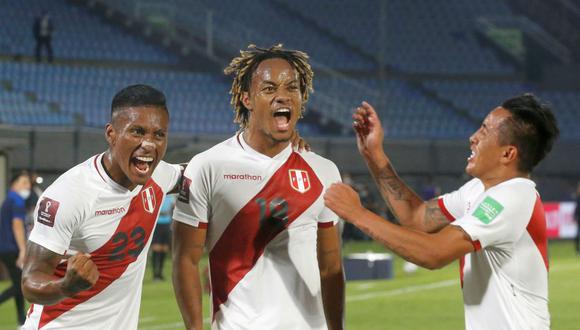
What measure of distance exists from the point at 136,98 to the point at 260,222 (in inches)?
34.4

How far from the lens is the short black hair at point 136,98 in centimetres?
518

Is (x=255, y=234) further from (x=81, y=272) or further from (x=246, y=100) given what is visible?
(x=81, y=272)

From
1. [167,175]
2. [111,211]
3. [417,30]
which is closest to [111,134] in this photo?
[111,211]

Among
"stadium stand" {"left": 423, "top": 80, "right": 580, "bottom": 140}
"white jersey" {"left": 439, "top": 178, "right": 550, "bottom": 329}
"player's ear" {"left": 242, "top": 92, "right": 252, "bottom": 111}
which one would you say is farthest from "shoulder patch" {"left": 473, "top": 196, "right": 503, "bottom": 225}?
"stadium stand" {"left": 423, "top": 80, "right": 580, "bottom": 140}

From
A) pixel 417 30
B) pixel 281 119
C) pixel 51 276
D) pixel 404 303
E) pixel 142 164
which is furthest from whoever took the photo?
pixel 417 30

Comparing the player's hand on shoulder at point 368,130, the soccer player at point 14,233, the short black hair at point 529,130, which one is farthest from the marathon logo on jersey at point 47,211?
the soccer player at point 14,233

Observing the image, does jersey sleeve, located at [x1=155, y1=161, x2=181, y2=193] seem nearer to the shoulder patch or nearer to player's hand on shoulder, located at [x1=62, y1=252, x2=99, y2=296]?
player's hand on shoulder, located at [x1=62, y1=252, x2=99, y2=296]

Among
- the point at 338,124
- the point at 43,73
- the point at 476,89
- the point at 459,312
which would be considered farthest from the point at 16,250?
the point at 476,89

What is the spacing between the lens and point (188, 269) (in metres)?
5.18

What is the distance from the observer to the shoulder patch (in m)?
4.49

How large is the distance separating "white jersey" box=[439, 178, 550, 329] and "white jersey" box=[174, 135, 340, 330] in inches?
33.6

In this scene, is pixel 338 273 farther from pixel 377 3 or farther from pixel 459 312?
pixel 377 3

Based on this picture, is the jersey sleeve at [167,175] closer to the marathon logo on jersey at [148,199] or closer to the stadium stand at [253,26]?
the marathon logo on jersey at [148,199]

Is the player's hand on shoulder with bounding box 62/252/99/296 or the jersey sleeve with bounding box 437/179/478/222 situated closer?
the player's hand on shoulder with bounding box 62/252/99/296
